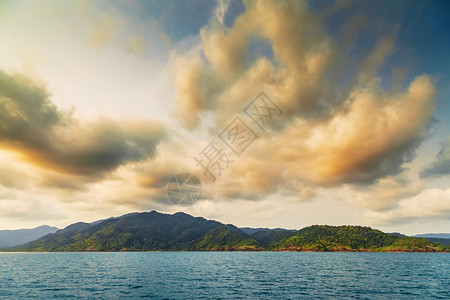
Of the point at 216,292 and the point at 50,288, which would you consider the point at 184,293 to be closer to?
the point at 216,292

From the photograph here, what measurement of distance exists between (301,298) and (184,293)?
31.7 meters

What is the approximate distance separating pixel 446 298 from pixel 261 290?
50.2 meters

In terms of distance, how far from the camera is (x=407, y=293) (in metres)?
66.9

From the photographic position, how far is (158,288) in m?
71.1

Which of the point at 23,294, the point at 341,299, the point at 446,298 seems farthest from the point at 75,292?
the point at 446,298

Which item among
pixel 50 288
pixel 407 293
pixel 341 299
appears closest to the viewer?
pixel 341 299

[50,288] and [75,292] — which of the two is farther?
[50,288]

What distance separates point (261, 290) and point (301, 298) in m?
13.2

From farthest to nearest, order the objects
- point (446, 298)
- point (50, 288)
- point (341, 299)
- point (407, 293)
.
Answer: point (50, 288)
point (407, 293)
point (446, 298)
point (341, 299)

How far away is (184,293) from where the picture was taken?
64.2 m

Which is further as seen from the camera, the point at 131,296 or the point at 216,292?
the point at 216,292

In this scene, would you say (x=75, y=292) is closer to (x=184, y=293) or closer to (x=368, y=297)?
(x=184, y=293)

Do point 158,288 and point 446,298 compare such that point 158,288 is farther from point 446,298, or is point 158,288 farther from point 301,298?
point 446,298

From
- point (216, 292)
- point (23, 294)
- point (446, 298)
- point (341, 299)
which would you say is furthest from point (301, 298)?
point (23, 294)
